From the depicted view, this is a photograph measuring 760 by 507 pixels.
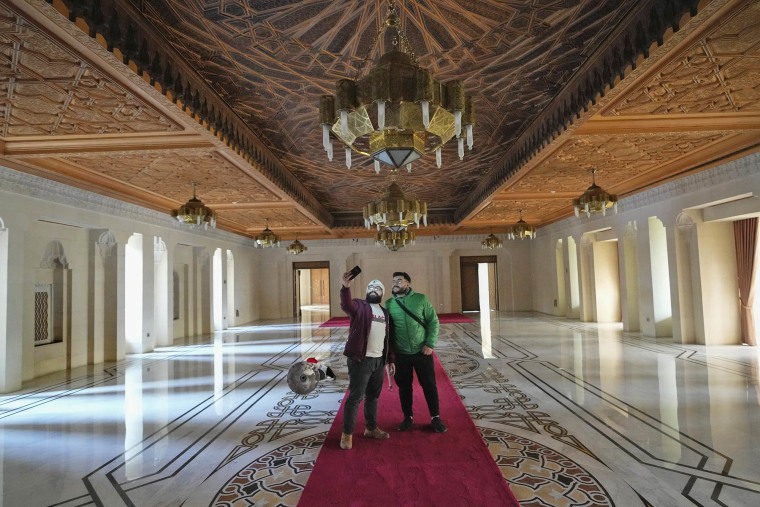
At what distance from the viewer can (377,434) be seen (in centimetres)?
387

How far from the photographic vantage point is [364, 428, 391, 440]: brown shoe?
3.85 meters

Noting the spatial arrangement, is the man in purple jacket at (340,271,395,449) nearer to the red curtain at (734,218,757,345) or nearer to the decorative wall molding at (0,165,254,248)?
the decorative wall molding at (0,165,254,248)

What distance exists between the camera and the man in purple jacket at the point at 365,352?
3631 mm

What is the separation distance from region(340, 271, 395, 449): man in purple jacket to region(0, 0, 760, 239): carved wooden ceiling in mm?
2040

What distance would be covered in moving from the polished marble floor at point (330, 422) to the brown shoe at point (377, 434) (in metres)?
0.40

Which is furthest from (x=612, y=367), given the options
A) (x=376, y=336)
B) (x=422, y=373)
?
(x=376, y=336)

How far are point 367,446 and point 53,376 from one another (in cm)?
628

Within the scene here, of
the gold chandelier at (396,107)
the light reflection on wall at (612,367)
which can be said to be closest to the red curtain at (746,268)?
the light reflection on wall at (612,367)

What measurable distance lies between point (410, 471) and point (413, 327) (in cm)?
119

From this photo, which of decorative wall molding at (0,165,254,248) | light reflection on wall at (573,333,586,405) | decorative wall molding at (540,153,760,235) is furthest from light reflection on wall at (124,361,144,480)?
decorative wall molding at (540,153,760,235)

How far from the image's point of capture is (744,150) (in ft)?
21.6

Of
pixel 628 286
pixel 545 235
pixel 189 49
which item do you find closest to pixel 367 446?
pixel 189 49

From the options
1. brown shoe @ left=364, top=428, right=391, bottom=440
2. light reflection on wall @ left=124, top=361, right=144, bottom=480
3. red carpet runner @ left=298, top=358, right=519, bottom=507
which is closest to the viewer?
red carpet runner @ left=298, top=358, right=519, bottom=507

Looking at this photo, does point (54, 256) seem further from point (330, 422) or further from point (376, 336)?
point (376, 336)
